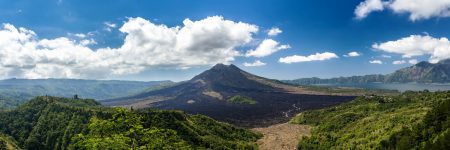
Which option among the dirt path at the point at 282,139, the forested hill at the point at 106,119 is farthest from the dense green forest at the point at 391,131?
the forested hill at the point at 106,119

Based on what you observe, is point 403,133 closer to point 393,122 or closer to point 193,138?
point 393,122

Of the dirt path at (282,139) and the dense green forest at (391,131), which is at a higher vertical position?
the dense green forest at (391,131)

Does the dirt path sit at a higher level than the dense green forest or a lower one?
lower

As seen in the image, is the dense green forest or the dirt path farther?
the dirt path

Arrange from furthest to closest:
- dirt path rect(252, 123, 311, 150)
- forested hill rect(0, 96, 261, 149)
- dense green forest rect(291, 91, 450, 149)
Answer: dirt path rect(252, 123, 311, 150)
forested hill rect(0, 96, 261, 149)
dense green forest rect(291, 91, 450, 149)

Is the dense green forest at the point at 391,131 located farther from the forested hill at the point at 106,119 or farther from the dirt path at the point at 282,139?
the forested hill at the point at 106,119

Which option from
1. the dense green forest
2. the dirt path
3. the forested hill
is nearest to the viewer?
the dense green forest

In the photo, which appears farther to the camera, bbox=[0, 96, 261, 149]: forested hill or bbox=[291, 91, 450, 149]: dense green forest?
bbox=[0, 96, 261, 149]: forested hill

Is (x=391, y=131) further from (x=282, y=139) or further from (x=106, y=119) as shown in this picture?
(x=106, y=119)

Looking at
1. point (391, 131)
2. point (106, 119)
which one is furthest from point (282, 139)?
point (106, 119)

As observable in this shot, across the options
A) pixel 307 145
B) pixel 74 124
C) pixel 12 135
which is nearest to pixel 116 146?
pixel 307 145

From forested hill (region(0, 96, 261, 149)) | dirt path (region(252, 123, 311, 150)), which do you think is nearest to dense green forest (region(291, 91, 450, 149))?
dirt path (region(252, 123, 311, 150))

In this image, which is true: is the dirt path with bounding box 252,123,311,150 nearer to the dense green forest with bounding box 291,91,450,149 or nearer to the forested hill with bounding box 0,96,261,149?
the forested hill with bounding box 0,96,261,149
